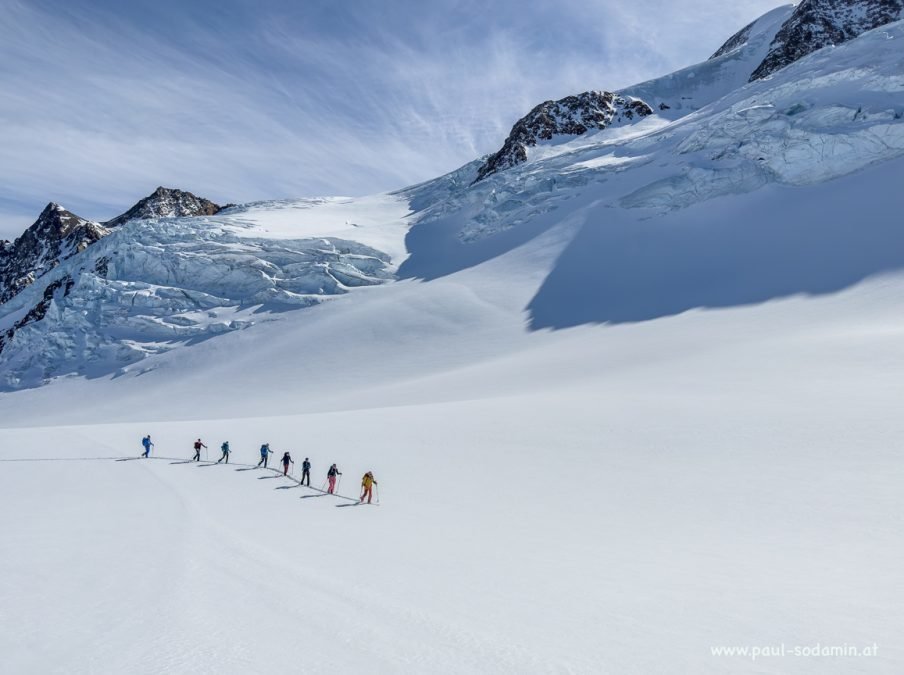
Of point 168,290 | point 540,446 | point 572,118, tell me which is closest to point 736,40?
point 572,118

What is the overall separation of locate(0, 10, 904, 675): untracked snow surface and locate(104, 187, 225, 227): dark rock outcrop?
6895 centimetres

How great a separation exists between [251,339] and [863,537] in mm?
57118

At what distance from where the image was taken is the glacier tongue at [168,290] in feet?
201

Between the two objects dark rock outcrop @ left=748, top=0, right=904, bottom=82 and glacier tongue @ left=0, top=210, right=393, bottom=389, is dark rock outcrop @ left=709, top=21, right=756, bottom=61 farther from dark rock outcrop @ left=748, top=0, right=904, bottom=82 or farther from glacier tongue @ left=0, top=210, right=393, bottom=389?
glacier tongue @ left=0, top=210, right=393, bottom=389

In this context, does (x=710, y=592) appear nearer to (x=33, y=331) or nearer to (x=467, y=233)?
(x=467, y=233)

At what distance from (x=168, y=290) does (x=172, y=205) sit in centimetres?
7670

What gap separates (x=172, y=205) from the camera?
131750 mm

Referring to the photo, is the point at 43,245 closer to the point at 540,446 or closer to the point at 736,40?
the point at 540,446

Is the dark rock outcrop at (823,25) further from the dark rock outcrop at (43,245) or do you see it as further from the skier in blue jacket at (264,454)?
the dark rock outcrop at (43,245)

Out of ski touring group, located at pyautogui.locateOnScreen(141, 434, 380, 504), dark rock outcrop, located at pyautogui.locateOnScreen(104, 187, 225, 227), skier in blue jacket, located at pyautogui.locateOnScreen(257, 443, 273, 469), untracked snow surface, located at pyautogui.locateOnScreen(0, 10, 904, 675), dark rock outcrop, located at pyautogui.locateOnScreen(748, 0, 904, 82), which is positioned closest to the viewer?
untracked snow surface, located at pyautogui.locateOnScreen(0, 10, 904, 675)

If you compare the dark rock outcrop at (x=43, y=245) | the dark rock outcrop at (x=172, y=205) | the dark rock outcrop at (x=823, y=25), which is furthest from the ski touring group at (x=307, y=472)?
the dark rock outcrop at (x=43, y=245)

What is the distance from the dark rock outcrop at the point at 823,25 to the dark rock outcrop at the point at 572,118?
24.3m

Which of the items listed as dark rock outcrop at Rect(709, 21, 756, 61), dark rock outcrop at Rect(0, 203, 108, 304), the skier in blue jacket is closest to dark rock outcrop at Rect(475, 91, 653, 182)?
dark rock outcrop at Rect(709, 21, 756, 61)

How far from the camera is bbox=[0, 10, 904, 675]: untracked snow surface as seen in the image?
7.10 metres
